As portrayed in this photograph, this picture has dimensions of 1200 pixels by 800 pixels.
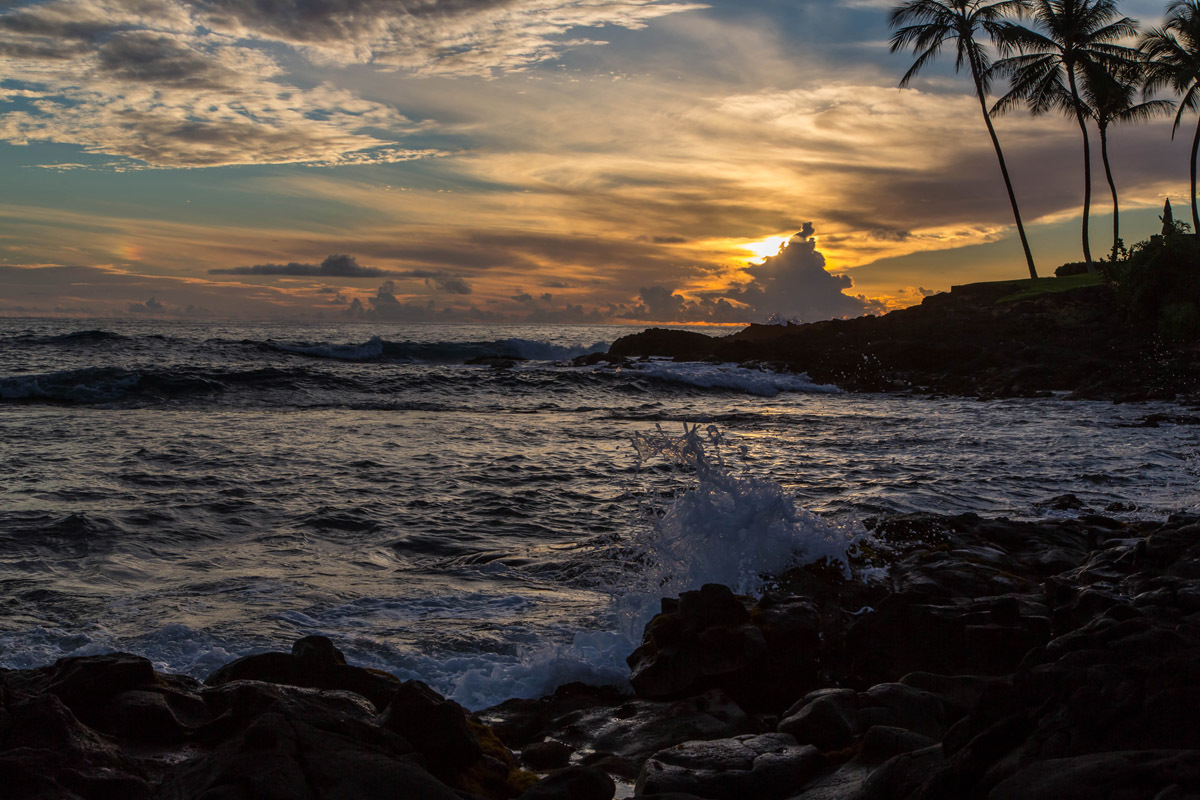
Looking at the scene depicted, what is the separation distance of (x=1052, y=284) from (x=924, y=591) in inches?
1248

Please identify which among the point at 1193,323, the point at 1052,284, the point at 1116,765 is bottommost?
the point at 1116,765

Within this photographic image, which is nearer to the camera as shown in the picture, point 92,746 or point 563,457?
point 92,746

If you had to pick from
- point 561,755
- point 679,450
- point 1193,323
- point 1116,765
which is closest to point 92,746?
point 561,755

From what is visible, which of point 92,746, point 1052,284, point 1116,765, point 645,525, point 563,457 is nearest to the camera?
point 1116,765

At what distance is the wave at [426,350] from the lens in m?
39.3

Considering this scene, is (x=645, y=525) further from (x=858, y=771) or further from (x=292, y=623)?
(x=858, y=771)

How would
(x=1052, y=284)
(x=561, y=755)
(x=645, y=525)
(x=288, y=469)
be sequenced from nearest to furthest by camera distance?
(x=561, y=755) < (x=645, y=525) < (x=288, y=469) < (x=1052, y=284)

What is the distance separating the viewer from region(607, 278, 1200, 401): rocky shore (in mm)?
21078

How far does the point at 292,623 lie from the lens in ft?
19.7

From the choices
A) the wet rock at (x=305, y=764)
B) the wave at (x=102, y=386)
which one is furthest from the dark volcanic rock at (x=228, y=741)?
the wave at (x=102, y=386)

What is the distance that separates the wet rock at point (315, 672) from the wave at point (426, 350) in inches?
1321

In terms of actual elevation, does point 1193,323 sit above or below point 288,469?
above

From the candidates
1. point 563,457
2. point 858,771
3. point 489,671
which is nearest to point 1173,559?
point 858,771

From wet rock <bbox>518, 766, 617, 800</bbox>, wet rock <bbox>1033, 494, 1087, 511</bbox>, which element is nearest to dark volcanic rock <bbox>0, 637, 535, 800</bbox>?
wet rock <bbox>518, 766, 617, 800</bbox>
